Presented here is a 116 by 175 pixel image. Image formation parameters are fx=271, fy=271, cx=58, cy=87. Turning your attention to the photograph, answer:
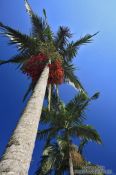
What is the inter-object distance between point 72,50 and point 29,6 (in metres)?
3.14

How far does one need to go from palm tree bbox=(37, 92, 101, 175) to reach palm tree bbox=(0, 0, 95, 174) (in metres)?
4.44

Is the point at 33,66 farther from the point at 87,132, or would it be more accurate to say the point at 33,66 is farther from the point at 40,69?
the point at 87,132

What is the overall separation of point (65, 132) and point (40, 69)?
28.3 feet

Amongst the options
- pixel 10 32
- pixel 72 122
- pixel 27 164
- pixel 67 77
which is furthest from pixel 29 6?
pixel 27 164

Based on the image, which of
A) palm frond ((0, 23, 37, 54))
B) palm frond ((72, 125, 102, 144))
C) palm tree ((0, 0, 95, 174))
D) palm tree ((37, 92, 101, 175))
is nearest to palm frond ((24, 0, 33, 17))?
palm tree ((0, 0, 95, 174))

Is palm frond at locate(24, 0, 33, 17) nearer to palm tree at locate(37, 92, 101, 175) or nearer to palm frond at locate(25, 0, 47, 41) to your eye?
palm frond at locate(25, 0, 47, 41)

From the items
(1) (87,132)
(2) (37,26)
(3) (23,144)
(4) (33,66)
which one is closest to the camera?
(3) (23,144)

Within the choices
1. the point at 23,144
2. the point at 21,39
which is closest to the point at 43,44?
the point at 21,39

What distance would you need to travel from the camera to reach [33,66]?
11.0 metres

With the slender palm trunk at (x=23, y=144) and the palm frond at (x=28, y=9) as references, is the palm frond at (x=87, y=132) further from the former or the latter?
the slender palm trunk at (x=23, y=144)

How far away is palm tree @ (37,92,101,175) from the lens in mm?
17328

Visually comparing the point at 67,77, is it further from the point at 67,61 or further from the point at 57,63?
the point at 57,63

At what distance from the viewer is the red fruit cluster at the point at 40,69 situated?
11.0 m

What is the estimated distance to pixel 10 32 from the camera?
1195 cm
